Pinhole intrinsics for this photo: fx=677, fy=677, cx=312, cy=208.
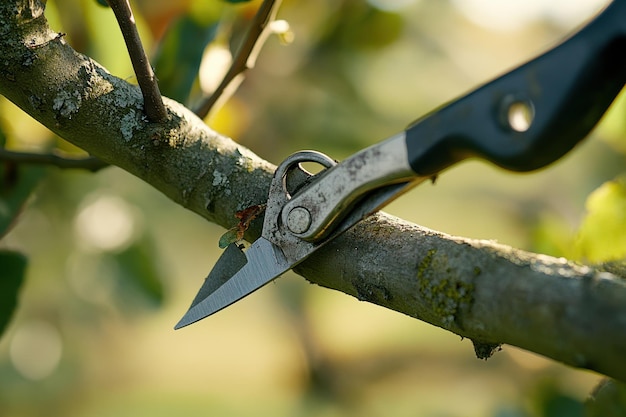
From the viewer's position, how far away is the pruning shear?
0.89ft

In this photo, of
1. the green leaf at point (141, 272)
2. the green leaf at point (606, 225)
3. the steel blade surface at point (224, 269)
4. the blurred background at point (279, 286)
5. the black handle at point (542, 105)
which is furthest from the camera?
the blurred background at point (279, 286)

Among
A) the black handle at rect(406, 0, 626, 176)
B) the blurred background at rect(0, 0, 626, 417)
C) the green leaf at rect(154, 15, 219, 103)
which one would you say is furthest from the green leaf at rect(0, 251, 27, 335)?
the black handle at rect(406, 0, 626, 176)

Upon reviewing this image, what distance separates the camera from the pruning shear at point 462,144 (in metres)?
0.27

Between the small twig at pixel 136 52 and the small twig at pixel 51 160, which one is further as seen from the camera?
the small twig at pixel 51 160

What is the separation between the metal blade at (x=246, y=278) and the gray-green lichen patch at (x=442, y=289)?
79mm

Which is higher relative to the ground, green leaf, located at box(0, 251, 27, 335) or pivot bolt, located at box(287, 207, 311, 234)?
green leaf, located at box(0, 251, 27, 335)

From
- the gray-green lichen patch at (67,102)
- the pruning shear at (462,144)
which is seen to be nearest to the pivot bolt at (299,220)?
the pruning shear at (462,144)

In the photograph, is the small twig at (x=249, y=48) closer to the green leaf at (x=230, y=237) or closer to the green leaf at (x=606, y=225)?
the green leaf at (x=230, y=237)

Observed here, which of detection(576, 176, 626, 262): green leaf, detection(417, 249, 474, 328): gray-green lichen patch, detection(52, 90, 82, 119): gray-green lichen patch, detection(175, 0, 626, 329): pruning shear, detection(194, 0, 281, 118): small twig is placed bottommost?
detection(417, 249, 474, 328): gray-green lichen patch

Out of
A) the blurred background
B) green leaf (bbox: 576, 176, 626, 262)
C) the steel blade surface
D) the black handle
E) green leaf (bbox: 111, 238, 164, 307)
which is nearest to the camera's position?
the black handle

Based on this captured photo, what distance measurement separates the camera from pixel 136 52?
338 millimetres

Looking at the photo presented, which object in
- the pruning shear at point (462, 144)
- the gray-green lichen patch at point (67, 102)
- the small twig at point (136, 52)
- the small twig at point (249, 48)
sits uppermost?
the small twig at point (249, 48)

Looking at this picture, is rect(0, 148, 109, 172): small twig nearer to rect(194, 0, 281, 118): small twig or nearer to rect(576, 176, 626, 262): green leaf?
rect(194, 0, 281, 118): small twig

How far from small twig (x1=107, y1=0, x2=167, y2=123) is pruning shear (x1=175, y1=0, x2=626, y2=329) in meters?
0.08
